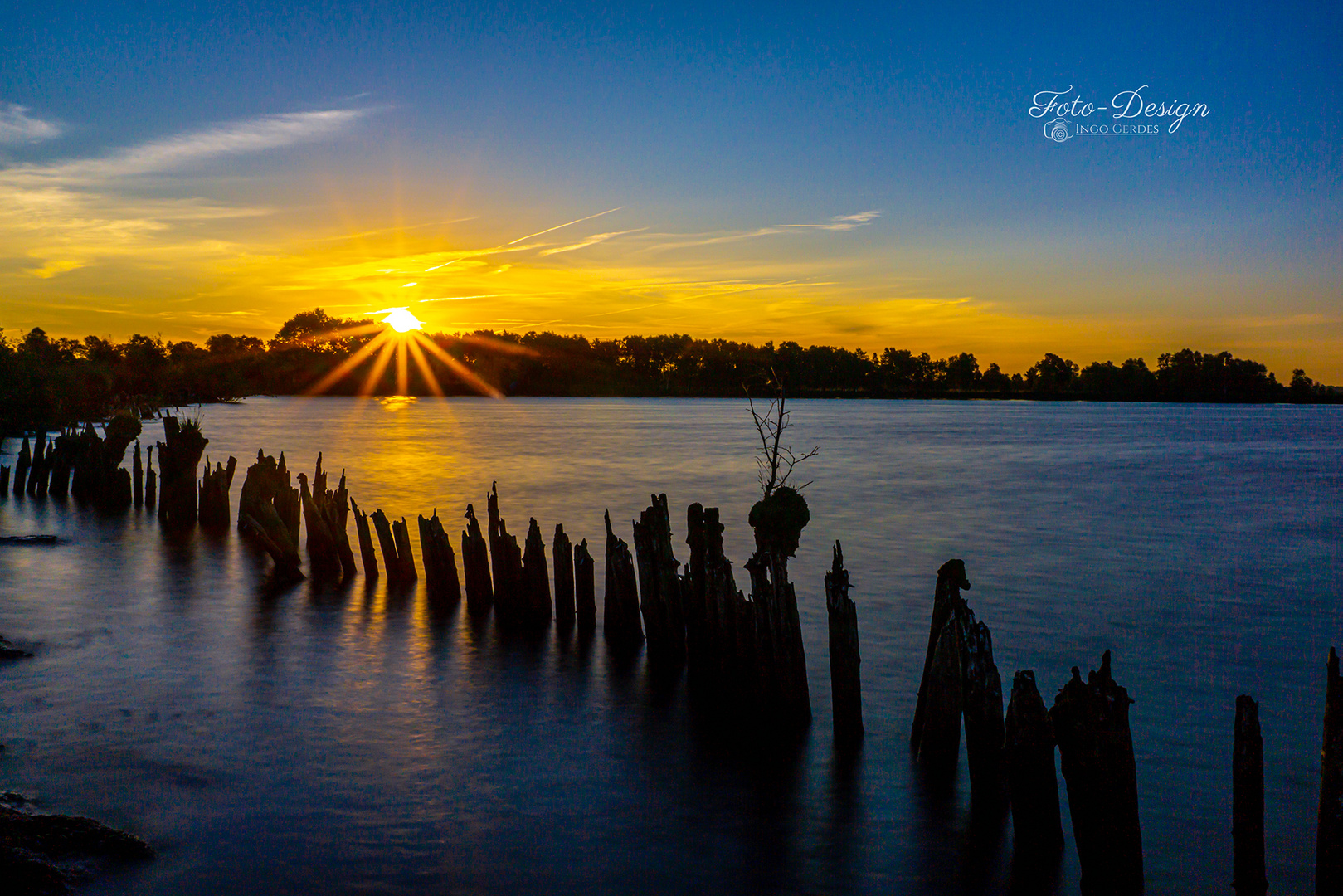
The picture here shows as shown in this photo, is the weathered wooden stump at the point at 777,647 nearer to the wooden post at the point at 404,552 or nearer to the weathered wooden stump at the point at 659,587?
the weathered wooden stump at the point at 659,587

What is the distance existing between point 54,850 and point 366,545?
1002 cm

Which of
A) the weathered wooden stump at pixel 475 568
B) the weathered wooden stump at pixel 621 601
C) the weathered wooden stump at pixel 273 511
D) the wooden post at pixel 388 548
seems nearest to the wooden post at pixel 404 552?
the wooden post at pixel 388 548

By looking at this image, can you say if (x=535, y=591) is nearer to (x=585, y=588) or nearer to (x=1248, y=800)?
(x=585, y=588)

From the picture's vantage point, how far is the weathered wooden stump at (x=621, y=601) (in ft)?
41.7

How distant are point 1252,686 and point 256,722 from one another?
12077mm

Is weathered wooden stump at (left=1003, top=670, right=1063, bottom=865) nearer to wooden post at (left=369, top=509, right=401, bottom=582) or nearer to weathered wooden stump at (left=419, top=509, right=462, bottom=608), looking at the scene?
weathered wooden stump at (left=419, top=509, right=462, bottom=608)

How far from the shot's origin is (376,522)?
1680 cm

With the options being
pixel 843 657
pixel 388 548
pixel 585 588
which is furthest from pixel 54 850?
pixel 388 548

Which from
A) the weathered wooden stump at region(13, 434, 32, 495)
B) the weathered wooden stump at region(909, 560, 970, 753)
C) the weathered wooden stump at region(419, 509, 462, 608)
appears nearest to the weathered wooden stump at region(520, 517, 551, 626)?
the weathered wooden stump at region(419, 509, 462, 608)

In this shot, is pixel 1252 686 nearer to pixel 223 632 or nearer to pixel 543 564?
pixel 543 564

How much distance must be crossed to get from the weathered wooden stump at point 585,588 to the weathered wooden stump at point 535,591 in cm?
65

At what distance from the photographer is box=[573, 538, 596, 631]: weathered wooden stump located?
44.0 ft

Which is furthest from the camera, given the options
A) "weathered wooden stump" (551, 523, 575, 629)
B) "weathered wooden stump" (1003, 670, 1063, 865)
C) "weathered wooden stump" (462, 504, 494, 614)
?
"weathered wooden stump" (462, 504, 494, 614)

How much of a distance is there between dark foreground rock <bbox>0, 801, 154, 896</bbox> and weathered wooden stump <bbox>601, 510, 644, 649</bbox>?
20.7 feet
